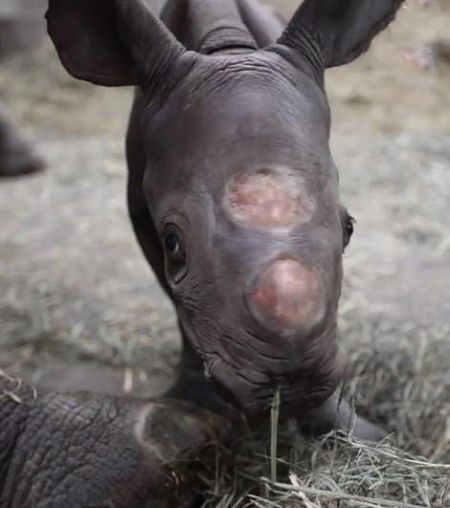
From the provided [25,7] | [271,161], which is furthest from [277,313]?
[25,7]

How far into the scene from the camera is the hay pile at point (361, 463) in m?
2.95

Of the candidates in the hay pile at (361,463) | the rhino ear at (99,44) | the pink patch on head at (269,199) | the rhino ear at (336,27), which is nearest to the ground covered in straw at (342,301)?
the hay pile at (361,463)

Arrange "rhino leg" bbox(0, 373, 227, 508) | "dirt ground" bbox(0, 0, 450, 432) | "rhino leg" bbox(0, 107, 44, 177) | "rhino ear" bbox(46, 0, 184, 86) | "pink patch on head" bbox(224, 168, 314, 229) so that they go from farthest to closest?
"rhino leg" bbox(0, 107, 44, 177)
"dirt ground" bbox(0, 0, 450, 432)
"rhino ear" bbox(46, 0, 184, 86)
"rhino leg" bbox(0, 373, 227, 508)
"pink patch on head" bbox(224, 168, 314, 229)

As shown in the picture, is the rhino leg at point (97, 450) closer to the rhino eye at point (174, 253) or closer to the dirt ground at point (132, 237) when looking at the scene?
the rhino eye at point (174, 253)

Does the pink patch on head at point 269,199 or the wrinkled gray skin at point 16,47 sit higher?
the pink patch on head at point 269,199

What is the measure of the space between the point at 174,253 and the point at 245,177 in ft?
1.02

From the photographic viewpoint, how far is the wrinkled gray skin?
6.91 metres

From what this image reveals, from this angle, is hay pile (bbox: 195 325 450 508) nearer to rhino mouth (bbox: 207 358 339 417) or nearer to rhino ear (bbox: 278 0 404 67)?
rhino mouth (bbox: 207 358 339 417)

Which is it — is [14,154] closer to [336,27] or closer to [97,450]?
[336,27]

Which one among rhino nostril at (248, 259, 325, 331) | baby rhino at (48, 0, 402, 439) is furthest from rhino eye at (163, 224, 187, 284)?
rhino nostril at (248, 259, 325, 331)

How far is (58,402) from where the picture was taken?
330 cm

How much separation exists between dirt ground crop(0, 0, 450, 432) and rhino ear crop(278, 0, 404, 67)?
1.18 feet

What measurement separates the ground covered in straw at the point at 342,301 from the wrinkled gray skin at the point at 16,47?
19 centimetres

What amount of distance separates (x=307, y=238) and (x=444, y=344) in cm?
189
